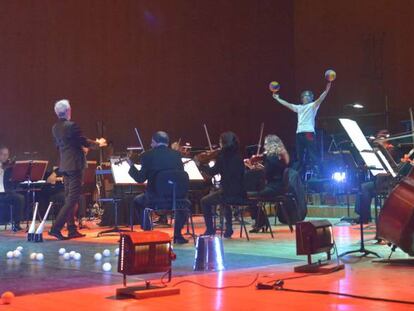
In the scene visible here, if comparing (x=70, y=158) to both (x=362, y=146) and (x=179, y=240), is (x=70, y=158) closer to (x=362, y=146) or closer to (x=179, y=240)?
(x=179, y=240)

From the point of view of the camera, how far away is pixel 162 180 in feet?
25.6

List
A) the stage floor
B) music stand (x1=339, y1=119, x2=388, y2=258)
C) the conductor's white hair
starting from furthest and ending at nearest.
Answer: the conductor's white hair
music stand (x1=339, y1=119, x2=388, y2=258)
the stage floor

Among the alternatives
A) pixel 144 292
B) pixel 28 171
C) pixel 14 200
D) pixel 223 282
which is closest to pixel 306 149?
pixel 28 171

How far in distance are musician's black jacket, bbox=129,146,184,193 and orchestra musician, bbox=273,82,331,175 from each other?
17.1ft

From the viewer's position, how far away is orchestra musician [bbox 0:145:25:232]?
10672mm

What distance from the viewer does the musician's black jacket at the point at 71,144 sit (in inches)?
337

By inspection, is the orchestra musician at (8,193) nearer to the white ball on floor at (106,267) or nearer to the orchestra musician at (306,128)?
the orchestra musician at (306,128)

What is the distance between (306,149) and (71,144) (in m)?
5.60

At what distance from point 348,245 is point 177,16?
9.56 m

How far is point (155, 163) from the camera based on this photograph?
7.82 meters

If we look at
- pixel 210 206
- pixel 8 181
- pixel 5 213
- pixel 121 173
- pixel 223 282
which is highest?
pixel 121 173

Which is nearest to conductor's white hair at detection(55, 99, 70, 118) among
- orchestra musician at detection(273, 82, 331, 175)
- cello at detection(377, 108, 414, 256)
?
cello at detection(377, 108, 414, 256)

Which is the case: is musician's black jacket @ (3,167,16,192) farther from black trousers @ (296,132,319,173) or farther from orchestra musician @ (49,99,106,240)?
black trousers @ (296,132,319,173)

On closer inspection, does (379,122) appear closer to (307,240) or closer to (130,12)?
(130,12)
